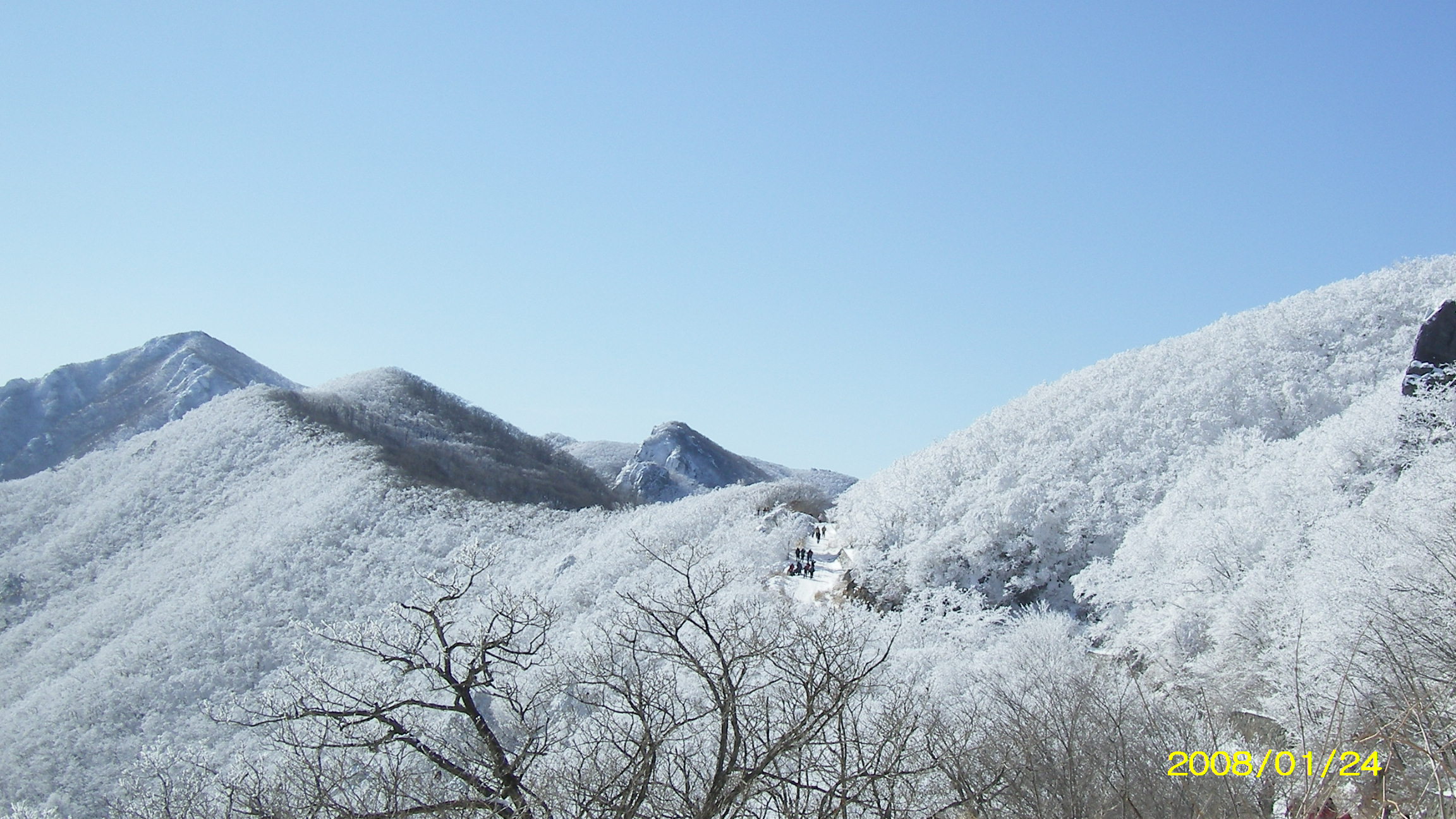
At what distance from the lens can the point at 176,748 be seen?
125ft

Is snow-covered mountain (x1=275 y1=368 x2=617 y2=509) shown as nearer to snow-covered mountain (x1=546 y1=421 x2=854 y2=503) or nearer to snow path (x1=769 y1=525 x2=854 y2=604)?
snow-covered mountain (x1=546 y1=421 x2=854 y2=503)

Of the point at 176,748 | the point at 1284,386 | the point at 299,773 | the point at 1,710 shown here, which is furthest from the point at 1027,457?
the point at 1,710

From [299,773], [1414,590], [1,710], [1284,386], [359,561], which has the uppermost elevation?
[1284,386]

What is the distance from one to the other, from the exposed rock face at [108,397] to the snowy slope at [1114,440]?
150 meters

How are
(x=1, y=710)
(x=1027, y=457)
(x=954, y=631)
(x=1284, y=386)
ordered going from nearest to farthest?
(x=954, y=631) < (x=1284, y=386) < (x=1027, y=457) < (x=1, y=710)

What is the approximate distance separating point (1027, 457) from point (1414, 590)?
25596mm

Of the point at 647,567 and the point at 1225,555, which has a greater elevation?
the point at 1225,555

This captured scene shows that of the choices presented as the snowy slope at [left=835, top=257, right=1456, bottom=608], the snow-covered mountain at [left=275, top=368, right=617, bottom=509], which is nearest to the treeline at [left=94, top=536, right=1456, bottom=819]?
the snowy slope at [left=835, top=257, right=1456, bottom=608]

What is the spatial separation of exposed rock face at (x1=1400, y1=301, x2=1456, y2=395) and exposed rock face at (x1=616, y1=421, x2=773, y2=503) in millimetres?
100040

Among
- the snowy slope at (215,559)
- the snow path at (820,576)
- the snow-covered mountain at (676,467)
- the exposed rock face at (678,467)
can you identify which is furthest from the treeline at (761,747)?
the exposed rock face at (678,467)

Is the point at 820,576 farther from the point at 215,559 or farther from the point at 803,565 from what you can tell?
the point at 215,559

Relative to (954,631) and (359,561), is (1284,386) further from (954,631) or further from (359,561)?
(359,561)

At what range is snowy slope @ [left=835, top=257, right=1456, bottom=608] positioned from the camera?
109 feet
